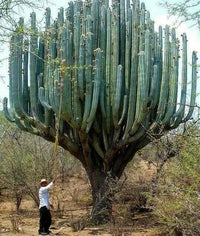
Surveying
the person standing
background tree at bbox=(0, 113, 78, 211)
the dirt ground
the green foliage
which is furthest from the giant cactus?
background tree at bbox=(0, 113, 78, 211)

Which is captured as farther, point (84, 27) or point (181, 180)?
point (84, 27)

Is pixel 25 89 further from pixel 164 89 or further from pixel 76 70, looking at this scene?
pixel 164 89

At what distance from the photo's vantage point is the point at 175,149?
26.8 feet

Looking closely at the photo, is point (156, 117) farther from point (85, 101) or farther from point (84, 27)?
point (84, 27)

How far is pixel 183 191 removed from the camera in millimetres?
7262

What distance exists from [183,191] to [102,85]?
14.2 ft

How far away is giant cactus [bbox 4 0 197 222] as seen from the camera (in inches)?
414

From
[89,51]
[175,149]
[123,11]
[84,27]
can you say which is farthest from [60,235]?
[123,11]

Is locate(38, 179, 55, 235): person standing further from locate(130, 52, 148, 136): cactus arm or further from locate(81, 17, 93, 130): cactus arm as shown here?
locate(130, 52, 148, 136): cactus arm

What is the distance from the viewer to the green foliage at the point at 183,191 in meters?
6.91

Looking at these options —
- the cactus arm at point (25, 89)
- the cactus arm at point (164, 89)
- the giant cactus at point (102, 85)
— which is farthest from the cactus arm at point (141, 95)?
the cactus arm at point (25, 89)

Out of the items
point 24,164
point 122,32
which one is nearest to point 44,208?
point 122,32

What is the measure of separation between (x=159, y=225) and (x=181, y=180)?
2.12 meters

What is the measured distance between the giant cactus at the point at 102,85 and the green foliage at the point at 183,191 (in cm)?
257
